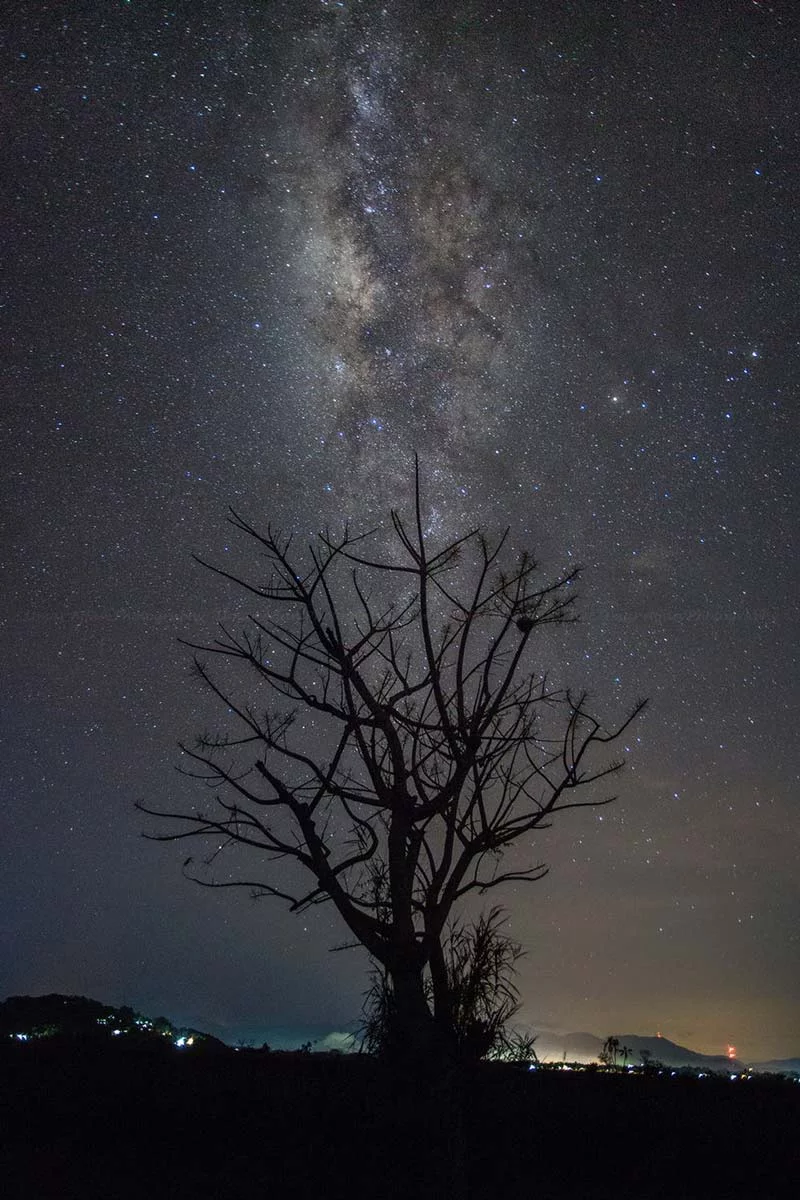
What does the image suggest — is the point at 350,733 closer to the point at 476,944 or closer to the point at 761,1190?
the point at 476,944

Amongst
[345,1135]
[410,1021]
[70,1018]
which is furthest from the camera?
[70,1018]

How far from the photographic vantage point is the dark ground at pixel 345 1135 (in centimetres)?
732

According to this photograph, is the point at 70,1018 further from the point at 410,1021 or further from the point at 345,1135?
the point at 410,1021

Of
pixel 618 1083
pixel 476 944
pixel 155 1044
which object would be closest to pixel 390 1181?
pixel 476 944

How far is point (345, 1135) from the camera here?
7734mm

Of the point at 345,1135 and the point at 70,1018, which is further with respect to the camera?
the point at 70,1018

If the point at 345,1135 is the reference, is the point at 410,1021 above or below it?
above

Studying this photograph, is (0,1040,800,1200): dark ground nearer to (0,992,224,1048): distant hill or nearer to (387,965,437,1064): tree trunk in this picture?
(387,965,437,1064): tree trunk

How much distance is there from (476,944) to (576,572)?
133 inches

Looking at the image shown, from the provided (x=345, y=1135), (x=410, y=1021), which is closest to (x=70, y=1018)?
(x=345, y=1135)

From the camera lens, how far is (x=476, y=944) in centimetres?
662

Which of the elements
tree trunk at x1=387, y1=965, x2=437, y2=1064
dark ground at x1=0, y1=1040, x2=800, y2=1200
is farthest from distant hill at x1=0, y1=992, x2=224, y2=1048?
tree trunk at x1=387, y1=965, x2=437, y2=1064

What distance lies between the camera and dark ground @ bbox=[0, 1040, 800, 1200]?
24.0 feet

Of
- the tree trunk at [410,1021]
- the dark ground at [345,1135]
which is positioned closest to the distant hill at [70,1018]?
the dark ground at [345,1135]
